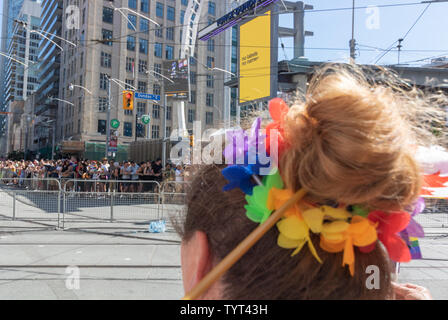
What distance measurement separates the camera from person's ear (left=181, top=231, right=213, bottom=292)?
35.1 inches

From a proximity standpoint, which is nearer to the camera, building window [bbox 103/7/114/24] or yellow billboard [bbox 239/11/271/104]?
yellow billboard [bbox 239/11/271/104]

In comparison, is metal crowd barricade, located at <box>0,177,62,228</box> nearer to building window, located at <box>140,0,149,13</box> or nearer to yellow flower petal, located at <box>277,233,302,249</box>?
yellow flower petal, located at <box>277,233,302,249</box>

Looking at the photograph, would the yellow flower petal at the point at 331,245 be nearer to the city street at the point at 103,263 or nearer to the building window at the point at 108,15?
the city street at the point at 103,263

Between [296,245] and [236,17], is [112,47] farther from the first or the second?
[296,245]

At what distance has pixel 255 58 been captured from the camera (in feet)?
43.5

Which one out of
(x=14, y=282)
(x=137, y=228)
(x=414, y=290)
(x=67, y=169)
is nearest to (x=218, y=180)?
(x=414, y=290)

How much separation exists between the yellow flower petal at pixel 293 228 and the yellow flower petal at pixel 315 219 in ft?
0.06

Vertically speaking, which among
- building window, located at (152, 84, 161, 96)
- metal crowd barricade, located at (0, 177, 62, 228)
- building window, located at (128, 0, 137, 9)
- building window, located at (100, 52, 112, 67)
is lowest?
metal crowd barricade, located at (0, 177, 62, 228)

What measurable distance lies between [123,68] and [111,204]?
4495 centimetres

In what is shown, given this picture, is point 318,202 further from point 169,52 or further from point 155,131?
point 169,52

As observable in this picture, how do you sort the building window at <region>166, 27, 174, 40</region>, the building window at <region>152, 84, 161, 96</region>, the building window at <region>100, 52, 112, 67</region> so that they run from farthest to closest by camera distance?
the building window at <region>166, 27, 174, 40</region>, the building window at <region>152, 84, 161, 96</region>, the building window at <region>100, 52, 112, 67</region>

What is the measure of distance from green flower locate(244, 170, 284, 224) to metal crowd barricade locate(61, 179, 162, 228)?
7626 mm

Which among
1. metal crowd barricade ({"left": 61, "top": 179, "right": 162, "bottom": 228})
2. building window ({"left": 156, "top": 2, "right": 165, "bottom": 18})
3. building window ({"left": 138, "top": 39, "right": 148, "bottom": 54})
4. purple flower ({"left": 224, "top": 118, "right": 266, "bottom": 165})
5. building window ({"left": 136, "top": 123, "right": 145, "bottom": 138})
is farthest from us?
building window ({"left": 156, "top": 2, "right": 165, "bottom": 18})

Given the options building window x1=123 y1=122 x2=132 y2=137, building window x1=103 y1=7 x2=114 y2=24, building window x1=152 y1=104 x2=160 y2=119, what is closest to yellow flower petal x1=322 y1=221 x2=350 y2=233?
Answer: building window x1=123 y1=122 x2=132 y2=137
